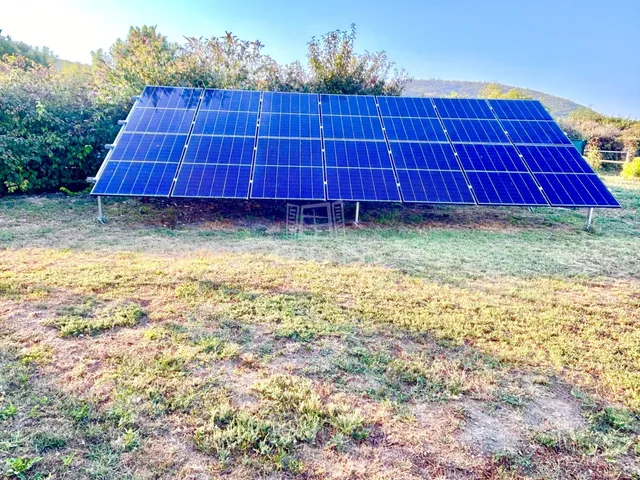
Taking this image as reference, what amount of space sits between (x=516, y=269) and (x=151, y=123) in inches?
351

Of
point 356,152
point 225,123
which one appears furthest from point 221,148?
point 356,152

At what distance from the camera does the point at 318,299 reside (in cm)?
507

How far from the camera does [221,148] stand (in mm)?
9586

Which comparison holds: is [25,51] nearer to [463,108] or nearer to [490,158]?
[463,108]

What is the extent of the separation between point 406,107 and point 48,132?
385 inches

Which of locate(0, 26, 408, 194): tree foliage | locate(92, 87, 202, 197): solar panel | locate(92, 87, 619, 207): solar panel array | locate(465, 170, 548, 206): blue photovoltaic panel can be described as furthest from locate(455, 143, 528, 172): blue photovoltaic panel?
locate(92, 87, 202, 197): solar panel

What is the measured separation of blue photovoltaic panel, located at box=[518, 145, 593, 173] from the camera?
9.60m

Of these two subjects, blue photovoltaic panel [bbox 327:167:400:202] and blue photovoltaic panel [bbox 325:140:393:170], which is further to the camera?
blue photovoltaic panel [bbox 325:140:393:170]

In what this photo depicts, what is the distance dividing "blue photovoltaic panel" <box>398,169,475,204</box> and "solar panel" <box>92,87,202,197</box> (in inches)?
202

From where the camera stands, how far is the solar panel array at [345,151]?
8.67 meters

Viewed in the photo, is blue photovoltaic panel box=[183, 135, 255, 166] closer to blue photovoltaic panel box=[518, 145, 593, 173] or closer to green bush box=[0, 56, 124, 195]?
green bush box=[0, 56, 124, 195]

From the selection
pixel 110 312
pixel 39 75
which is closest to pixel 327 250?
pixel 110 312

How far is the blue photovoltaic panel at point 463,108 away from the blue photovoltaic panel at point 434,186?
292 centimetres

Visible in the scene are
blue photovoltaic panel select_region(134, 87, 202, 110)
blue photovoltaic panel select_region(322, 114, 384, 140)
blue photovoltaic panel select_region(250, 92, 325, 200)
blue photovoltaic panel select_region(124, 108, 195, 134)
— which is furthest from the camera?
blue photovoltaic panel select_region(134, 87, 202, 110)
